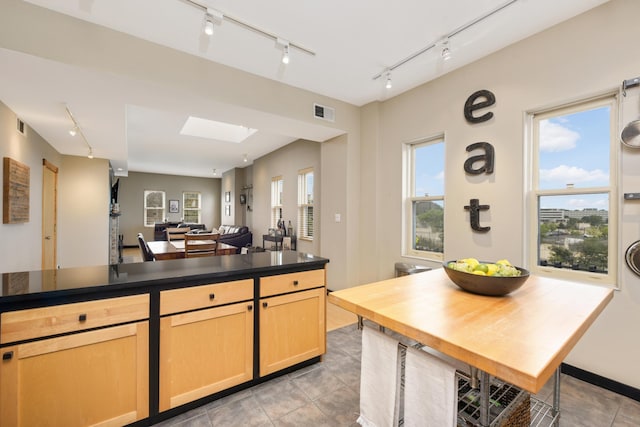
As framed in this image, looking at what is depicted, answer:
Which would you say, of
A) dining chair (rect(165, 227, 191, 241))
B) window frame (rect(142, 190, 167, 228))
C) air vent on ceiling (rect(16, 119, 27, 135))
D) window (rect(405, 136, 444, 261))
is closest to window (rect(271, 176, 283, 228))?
dining chair (rect(165, 227, 191, 241))

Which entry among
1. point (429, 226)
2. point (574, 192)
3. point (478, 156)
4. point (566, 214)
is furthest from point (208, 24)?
point (566, 214)

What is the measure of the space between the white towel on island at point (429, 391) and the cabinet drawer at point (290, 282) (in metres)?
1.15

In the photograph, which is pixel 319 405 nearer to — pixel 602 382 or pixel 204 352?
pixel 204 352

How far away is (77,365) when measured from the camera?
4.70ft

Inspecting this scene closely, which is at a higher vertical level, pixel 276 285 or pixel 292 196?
pixel 292 196

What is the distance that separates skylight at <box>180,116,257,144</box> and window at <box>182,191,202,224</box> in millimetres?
6651

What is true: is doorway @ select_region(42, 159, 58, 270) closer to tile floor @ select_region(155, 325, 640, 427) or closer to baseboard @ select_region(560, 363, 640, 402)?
tile floor @ select_region(155, 325, 640, 427)

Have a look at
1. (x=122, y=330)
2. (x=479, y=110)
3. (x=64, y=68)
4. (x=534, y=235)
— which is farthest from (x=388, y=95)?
(x=122, y=330)

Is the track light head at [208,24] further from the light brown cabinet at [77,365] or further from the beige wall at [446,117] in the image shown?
the light brown cabinet at [77,365]

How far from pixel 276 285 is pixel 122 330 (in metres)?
0.96

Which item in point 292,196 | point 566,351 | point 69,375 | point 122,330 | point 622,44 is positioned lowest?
point 69,375

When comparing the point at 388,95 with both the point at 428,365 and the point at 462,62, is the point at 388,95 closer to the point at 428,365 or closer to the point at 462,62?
the point at 462,62

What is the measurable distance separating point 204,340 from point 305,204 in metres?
4.20

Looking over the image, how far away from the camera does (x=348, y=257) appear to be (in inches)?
162
